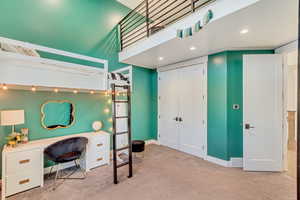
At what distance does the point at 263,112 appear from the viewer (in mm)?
2830

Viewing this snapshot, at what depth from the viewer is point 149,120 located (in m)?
4.80

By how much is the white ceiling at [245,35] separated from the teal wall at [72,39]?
1213mm

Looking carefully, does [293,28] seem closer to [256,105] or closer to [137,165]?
[256,105]

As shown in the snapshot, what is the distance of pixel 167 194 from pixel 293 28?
327cm

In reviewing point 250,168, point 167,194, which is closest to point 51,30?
point 167,194

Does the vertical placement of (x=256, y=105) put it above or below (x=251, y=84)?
below

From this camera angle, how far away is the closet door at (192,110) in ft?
11.6

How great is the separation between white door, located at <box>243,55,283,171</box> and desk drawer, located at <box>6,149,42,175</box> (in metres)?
3.99

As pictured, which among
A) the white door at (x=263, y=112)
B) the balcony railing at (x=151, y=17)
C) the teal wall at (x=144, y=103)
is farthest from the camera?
the teal wall at (x=144, y=103)

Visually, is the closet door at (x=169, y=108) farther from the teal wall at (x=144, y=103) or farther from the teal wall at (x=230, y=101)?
the teal wall at (x=230, y=101)

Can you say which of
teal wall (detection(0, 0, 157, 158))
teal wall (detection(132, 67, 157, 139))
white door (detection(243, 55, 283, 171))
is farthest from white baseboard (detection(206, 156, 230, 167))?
teal wall (detection(0, 0, 157, 158))

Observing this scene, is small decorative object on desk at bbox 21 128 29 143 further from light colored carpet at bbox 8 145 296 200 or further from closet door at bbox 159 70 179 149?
closet door at bbox 159 70 179 149

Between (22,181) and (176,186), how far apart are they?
2.54m

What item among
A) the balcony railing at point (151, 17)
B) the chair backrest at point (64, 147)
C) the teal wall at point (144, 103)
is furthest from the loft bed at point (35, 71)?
the teal wall at point (144, 103)
